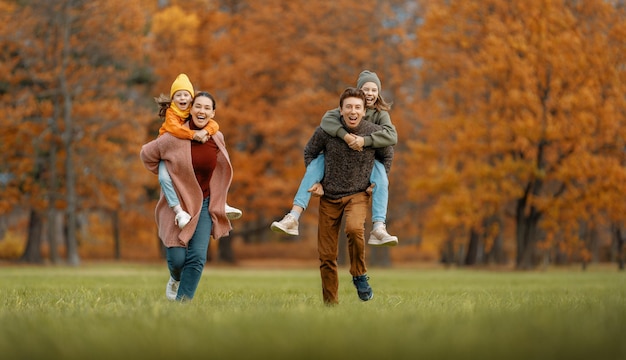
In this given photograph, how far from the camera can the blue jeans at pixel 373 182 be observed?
8.88 metres

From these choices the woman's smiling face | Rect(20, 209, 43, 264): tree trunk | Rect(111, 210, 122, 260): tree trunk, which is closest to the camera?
the woman's smiling face

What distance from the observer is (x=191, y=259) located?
8.95 metres

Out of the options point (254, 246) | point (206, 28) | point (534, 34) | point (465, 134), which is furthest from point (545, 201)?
point (254, 246)

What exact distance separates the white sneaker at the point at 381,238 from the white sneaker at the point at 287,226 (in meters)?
0.72

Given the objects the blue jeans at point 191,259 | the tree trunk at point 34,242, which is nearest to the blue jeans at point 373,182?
the blue jeans at point 191,259

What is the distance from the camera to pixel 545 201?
99.7ft

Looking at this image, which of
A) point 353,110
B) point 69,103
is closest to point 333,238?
point 353,110

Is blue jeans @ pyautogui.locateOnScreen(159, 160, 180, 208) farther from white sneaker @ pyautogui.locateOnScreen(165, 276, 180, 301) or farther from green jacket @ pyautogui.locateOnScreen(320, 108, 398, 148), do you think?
green jacket @ pyautogui.locateOnScreen(320, 108, 398, 148)

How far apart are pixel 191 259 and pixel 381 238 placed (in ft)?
5.98

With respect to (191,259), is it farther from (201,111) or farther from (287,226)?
(201,111)

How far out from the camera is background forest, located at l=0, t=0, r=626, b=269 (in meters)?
29.6

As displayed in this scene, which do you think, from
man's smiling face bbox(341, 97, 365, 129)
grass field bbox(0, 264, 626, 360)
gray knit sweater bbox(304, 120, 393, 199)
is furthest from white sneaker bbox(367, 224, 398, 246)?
grass field bbox(0, 264, 626, 360)

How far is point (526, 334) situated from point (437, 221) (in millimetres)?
26864

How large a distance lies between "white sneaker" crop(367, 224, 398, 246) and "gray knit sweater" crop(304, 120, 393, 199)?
16.9 inches
